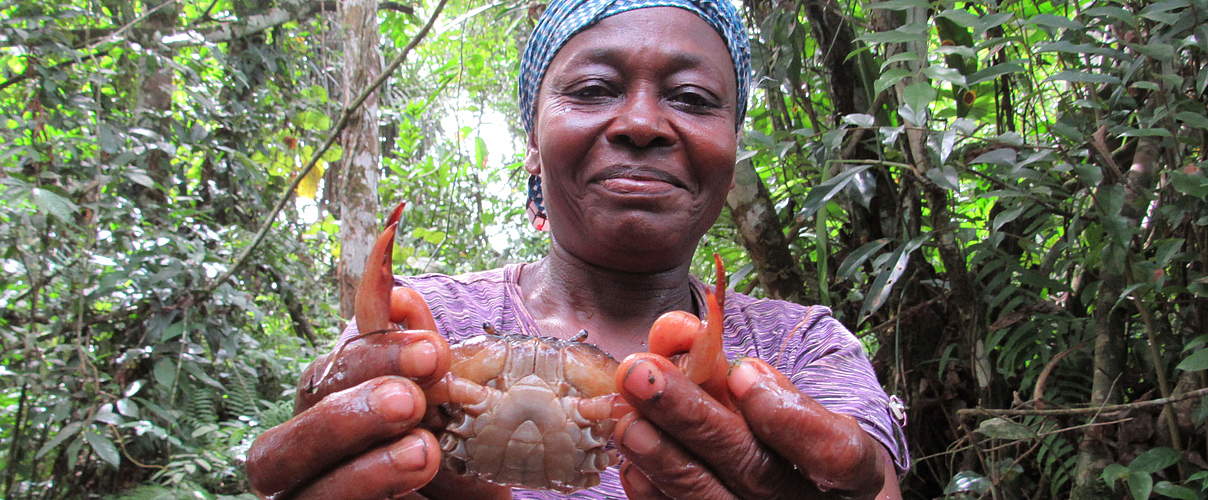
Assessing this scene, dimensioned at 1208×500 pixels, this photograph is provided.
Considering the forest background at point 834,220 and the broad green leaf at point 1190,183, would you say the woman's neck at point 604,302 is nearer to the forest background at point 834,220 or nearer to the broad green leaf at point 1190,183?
the forest background at point 834,220

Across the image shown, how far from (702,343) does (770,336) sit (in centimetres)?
65

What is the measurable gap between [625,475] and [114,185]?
10.4 ft

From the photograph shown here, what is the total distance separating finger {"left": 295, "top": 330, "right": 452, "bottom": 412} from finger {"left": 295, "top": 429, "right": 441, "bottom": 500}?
102 millimetres

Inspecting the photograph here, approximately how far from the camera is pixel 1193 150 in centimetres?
217

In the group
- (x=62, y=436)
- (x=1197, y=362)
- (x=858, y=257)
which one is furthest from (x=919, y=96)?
(x=62, y=436)

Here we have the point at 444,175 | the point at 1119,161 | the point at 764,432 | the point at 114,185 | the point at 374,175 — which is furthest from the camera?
the point at 444,175

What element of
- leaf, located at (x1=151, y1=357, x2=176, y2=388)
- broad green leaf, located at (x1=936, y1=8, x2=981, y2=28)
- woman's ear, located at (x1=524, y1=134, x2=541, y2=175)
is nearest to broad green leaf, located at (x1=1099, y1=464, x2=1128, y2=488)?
broad green leaf, located at (x1=936, y1=8, x2=981, y2=28)

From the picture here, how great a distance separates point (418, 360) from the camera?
1203mm

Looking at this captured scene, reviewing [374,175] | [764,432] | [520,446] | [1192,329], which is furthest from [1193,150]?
[374,175]

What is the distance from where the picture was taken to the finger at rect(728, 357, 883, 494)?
3.85ft

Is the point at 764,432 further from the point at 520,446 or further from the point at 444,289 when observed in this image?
the point at 444,289

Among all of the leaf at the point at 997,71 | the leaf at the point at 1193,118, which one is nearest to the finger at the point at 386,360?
the leaf at the point at 997,71

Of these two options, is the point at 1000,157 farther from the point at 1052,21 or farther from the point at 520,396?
the point at 520,396

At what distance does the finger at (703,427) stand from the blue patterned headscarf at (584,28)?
837 millimetres
